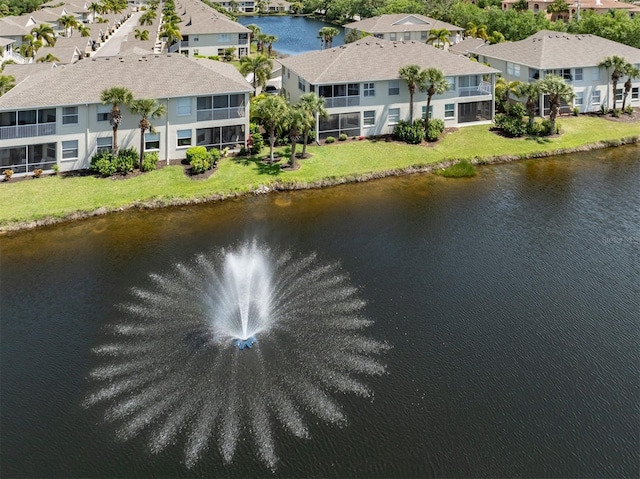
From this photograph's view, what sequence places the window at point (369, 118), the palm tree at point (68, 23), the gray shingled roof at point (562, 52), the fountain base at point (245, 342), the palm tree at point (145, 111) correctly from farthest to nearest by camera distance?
the palm tree at point (68, 23) < the gray shingled roof at point (562, 52) < the window at point (369, 118) < the palm tree at point (145, 111) < the fountain base at point (245, 342)

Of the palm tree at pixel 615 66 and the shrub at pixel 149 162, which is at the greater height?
the palm tree at pixel 615 66

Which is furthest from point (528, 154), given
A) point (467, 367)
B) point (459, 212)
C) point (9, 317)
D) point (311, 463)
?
point (9, 317)

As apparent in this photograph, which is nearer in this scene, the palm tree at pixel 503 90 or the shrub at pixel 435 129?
the shrub at pixel 435 129

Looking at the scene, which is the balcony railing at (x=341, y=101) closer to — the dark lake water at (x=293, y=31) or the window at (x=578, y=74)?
the window at (x=578, y=74)

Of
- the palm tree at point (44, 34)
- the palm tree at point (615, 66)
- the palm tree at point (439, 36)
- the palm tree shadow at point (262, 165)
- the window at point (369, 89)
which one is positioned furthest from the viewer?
the palm tree at point (439, 36)

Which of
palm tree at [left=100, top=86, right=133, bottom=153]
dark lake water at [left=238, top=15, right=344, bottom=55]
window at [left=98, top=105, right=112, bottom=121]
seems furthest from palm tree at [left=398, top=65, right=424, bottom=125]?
dark lake water at [left=238, top=15, right=344, bottom=55]

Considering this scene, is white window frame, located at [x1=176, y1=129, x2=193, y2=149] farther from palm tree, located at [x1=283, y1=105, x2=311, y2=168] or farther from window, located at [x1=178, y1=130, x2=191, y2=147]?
palm tree, located at [x1=283, y1=105, x2=311, y2=168]

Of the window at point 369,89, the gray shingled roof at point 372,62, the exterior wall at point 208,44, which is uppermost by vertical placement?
the exterior wall at point 208,44

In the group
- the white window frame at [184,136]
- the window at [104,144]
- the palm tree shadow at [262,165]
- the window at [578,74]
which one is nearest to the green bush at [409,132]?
the palm tree shadow at [262,165]
